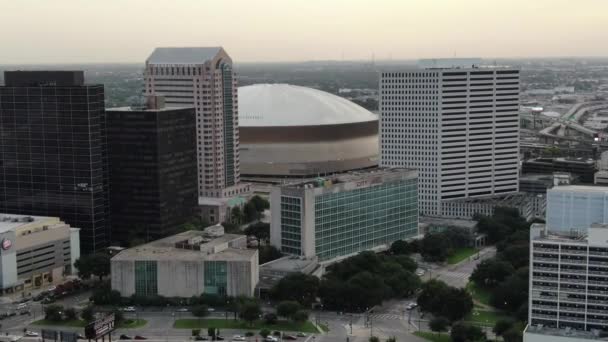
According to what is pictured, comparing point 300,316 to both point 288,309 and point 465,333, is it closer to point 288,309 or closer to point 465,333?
point 288,309

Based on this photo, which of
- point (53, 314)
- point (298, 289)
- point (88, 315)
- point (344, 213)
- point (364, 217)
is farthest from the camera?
point (364, 217)

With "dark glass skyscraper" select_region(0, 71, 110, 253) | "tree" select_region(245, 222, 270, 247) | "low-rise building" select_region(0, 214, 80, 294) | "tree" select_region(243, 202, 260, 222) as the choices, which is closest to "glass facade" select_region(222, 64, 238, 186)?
"tree" select_region(243, 202, 260, 222)

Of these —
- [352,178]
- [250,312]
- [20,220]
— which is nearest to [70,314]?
[250,312]

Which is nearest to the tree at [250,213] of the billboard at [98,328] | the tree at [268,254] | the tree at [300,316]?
the tree at [268,254]

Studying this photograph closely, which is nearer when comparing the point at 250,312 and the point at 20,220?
the point at 250,312

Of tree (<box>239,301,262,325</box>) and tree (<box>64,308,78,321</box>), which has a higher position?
tree (<box>239,301,262,325</box>)

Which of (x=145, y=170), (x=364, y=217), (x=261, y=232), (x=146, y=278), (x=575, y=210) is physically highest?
(x=575, y=210)

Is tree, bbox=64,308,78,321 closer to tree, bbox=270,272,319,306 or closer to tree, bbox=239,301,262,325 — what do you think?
tree, bbox=239,301,262,325
